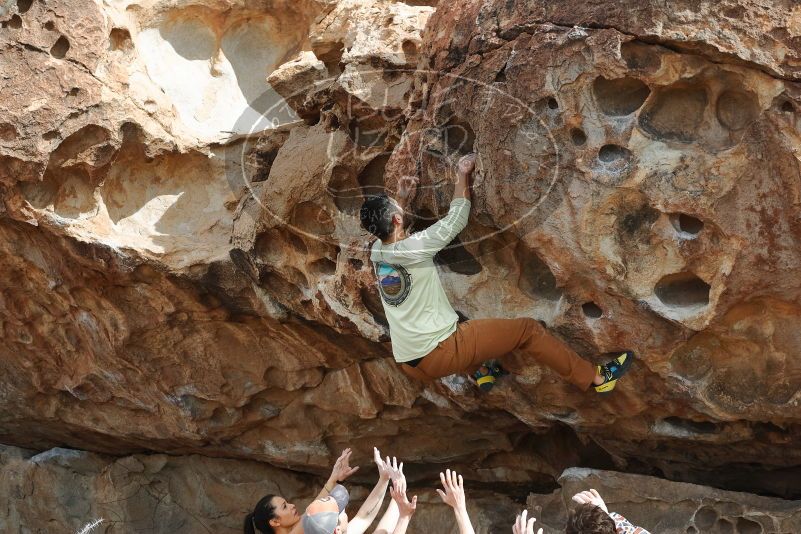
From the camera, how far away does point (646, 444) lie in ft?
17.9

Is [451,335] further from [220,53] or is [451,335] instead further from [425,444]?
[220,53]

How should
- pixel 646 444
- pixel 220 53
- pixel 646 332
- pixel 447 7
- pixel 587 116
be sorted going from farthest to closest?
pixel 220 53
pixel 646 444
pixel 447 7
pixel 646 332
pixel 587 116

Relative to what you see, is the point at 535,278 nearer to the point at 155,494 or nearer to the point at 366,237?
the point at 366,237

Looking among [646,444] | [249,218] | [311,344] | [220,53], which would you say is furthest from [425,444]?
[220,53]

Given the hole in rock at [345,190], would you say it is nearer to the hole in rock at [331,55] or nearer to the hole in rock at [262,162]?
the hole in rock at [262,162]

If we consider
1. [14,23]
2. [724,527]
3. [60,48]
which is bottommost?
[724,527]

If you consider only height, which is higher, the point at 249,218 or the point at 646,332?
the point at 249,218

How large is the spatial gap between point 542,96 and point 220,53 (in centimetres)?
286

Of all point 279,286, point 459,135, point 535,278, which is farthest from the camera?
point 279,286

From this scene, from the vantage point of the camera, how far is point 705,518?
16.7 ft

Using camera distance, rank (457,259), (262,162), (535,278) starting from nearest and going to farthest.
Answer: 1. (535,278)
2. (457,259)
3. (262,162)

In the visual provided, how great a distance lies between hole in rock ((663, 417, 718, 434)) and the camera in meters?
5.02

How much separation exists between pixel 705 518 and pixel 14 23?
446 cm

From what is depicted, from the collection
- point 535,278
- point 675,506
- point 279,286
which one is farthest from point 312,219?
point 675,506
